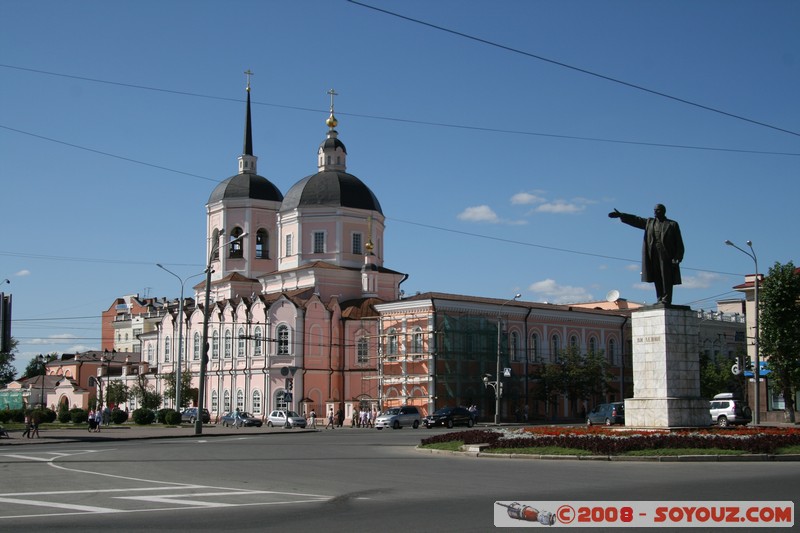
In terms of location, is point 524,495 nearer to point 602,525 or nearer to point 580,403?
point 602,525

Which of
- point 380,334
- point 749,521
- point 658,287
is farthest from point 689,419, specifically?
point 380,334

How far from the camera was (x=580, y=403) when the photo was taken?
7469 cm

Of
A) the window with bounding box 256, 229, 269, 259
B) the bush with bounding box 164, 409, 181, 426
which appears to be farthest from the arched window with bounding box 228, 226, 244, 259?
the bush with bounding box 164, 409, 181, 426

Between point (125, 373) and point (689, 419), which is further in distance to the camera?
point (125, 373)

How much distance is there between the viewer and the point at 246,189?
8062 cm

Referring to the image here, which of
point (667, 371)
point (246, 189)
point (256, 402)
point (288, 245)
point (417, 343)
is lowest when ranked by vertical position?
point (256, 402)

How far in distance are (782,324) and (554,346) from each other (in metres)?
27.1

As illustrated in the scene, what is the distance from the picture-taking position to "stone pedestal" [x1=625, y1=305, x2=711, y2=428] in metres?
25.9

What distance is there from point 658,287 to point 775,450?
6.87 m

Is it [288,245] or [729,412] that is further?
[288,245]

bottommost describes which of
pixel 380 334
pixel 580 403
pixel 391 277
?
pixel 580 403

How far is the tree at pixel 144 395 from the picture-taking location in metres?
76.7

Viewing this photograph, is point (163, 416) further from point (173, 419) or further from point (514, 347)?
point (514, 347)

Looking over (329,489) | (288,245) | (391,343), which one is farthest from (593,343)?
(329,489)
